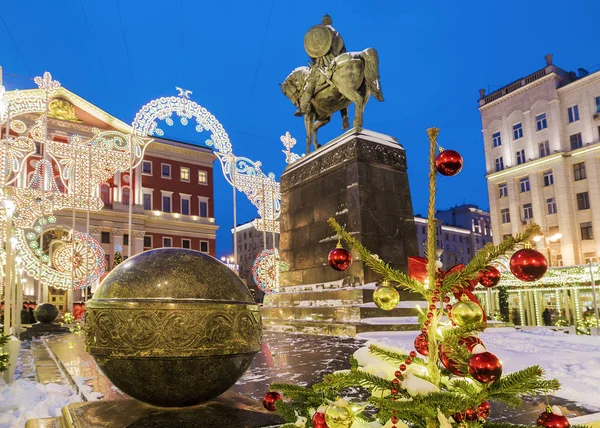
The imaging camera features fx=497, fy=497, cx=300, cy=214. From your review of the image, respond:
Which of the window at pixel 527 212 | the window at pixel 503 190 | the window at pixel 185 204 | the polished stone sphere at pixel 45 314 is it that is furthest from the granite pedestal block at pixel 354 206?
the window at pixel 185 204

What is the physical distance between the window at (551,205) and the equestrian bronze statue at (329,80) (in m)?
32.9

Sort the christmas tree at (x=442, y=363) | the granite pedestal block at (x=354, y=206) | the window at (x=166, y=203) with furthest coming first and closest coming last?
the window at (x=166, y=203), the granite pedestal block at (x=354, y=206), the christmas tree at (x=442, y=363)

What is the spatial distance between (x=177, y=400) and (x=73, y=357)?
5351mm

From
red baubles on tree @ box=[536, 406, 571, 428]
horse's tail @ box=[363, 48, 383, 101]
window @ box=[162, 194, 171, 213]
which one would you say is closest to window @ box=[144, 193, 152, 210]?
window @ box=[162, 194, 171, 213]

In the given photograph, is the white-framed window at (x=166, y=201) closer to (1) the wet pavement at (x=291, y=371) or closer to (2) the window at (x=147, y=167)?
(2) the window at (x=147, y=167)

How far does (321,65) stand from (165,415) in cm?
1171

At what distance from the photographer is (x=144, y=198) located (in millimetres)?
49312

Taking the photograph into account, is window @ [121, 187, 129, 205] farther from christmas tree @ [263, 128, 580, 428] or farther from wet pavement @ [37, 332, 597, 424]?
christmas tree @ [263, 128, 580, 428]

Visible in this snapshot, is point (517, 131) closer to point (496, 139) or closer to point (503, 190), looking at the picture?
point (496, 139)

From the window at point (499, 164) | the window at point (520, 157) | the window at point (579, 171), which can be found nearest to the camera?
the window at point (579, 171)

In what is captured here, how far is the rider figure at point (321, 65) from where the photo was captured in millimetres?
13297

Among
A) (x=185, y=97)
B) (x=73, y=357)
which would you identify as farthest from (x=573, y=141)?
(x=73, y=357)

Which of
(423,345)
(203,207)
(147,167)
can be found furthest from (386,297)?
(203,207)

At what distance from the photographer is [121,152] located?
73.8 ft
